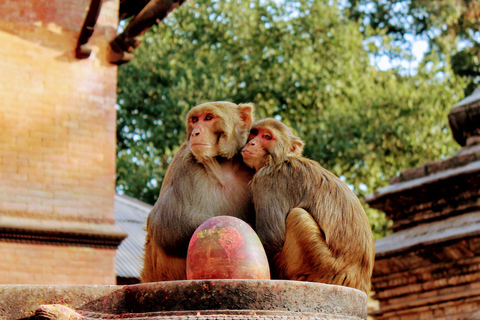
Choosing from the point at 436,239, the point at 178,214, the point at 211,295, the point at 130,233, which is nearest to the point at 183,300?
the point at 211,295

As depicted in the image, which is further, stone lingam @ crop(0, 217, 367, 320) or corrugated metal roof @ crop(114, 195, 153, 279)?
corrugated metal roof @ crop(114, 195, 153, 279)

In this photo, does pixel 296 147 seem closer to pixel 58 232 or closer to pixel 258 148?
pixel 258 148

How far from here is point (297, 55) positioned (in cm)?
1752

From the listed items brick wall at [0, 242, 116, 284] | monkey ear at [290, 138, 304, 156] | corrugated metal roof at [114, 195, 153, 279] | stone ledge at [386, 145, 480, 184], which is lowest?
corrugated metal roof at [114, 195, 153, 279]

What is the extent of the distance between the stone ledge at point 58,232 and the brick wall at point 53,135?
2.6 inches

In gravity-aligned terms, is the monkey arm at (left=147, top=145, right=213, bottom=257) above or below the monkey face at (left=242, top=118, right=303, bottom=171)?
below

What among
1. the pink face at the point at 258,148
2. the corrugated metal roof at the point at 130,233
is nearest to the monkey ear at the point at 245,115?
the pink face at the point at 258,148

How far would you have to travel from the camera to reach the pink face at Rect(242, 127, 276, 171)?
3.30 m

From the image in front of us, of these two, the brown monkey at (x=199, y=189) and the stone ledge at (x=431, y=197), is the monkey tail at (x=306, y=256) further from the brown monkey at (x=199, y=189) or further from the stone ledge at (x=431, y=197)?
the stone ledge at (x=431, y=197)

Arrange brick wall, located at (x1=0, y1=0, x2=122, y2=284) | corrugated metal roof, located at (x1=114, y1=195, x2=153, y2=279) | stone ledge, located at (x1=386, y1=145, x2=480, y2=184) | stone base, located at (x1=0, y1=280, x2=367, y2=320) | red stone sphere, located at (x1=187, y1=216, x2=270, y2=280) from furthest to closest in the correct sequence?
corrugated metal roof, located at (x1=114, y1=195, x2=153, y2=279) < brick wall, located at (x1=0, y1=0, x2=122, y2=284) < stone ledge, located at (x1=386, y1=145, x2=480, y2=184) < red stone sphere, located at (x1=187, y1=216, x2=270, y2=280) < stone base, located at (x1=0, y1=280, x2=367, y2=320)

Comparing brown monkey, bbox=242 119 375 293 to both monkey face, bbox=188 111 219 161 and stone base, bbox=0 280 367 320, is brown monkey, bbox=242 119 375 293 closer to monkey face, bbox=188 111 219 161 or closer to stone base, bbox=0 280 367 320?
monkey face, bbox=188 111 219 161

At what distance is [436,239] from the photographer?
6.63 meters

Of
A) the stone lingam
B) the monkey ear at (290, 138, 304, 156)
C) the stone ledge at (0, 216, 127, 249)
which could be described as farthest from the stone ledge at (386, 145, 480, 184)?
the stone lingam

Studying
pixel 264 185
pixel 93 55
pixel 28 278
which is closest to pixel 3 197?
pixel 28 278
